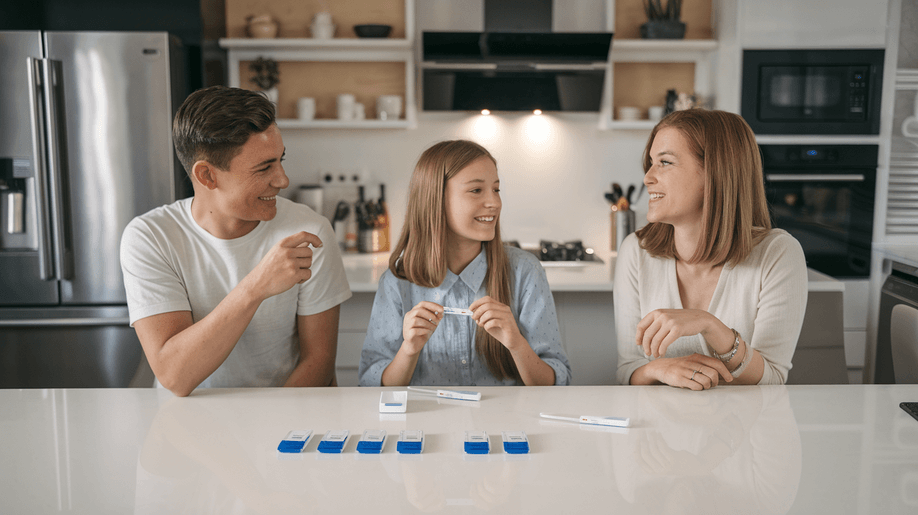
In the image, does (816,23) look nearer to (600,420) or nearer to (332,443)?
(600,420)

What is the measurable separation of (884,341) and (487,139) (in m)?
1.93

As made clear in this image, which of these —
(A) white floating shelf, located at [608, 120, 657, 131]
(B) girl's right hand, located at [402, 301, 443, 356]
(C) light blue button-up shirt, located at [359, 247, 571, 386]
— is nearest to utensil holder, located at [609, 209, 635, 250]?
(A) white floating shelf, located at [608, 120, 657, 131]

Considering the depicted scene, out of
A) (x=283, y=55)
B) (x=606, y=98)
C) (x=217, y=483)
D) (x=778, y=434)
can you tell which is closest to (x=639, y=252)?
(x=778, y=434)

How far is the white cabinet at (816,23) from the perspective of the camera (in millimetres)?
2754

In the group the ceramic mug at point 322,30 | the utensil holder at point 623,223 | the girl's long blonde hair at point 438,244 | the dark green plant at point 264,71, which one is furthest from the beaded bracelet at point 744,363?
the dark green plant at point 264,71

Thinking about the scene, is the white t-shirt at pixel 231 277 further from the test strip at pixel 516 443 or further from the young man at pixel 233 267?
the test strip at pixel 516 443

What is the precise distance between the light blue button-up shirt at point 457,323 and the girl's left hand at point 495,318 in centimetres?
21

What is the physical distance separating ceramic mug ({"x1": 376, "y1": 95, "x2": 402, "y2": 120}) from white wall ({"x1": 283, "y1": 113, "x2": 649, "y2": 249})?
14 cm

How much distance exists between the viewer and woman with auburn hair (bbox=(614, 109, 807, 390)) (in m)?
1.44

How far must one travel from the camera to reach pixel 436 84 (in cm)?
306

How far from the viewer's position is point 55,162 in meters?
2.57

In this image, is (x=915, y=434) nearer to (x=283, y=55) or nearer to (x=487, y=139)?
(x=487, y=139)

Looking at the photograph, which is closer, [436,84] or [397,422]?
[397,422]

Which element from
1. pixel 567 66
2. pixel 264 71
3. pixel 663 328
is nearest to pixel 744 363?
pixel 663 328
